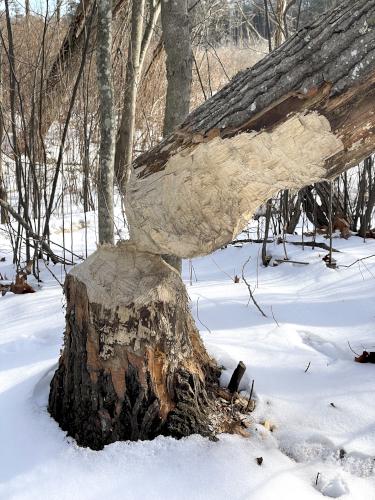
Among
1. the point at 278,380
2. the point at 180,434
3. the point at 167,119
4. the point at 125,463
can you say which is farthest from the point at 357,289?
the point at 125,463

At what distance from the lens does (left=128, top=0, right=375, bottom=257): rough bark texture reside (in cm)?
109

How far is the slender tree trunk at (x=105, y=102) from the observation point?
2387mm

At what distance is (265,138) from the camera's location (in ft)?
3.73

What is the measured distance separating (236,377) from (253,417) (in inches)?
5.8

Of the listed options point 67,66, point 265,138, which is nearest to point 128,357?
point 265,138

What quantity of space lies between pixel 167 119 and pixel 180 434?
145cm

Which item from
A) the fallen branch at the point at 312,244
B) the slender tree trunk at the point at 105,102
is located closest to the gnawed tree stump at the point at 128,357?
the slender tree trunk at the point at 105,102

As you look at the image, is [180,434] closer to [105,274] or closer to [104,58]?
[105,274]

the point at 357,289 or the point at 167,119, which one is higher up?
the point at 167,119

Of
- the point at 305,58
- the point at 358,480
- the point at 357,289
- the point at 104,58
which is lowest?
the point at 358,480

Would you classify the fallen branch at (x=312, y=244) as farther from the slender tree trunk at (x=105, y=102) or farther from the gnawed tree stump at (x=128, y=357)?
the gnawed tree stump at (x=128, y=357)

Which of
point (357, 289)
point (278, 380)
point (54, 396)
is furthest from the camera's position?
point (357, 289)

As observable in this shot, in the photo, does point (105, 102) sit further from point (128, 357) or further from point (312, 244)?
point (312, 244)

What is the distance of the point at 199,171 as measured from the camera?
1.21 meters
